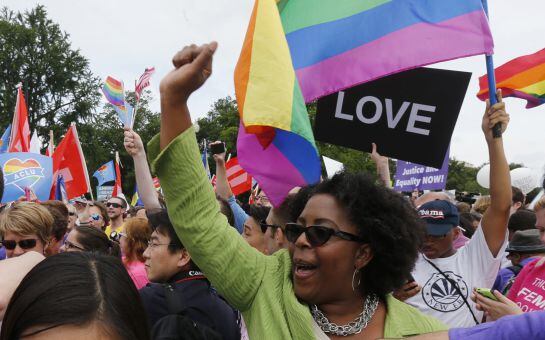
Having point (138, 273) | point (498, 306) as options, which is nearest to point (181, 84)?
point (498, 306)

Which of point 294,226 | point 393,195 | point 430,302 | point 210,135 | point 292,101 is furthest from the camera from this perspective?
point 210,135

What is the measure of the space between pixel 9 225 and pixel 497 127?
3.00 metres

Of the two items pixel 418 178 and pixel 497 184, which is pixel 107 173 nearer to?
pixel 418 178

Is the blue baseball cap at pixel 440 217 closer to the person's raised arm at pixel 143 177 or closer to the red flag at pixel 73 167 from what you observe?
the person's raised arm at pixel 143 177

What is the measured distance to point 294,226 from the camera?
209 cm

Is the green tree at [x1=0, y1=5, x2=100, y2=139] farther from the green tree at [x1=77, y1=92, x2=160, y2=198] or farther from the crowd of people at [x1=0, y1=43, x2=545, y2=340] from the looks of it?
the crowd of people at [x1=0, y1=43, x2=545, y2=340]

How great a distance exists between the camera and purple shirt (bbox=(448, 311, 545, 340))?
129cm

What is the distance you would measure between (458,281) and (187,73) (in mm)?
2200

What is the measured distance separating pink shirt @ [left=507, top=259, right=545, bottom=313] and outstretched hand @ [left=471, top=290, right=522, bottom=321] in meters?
0.51

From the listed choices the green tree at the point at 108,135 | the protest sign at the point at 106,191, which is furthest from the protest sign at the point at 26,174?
the green tree at the point at 108,135

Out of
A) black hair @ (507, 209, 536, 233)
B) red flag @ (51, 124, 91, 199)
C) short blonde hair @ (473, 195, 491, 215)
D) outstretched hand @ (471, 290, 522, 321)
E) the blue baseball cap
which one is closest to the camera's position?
outstretched hand @ (471, 290, 522, 321)

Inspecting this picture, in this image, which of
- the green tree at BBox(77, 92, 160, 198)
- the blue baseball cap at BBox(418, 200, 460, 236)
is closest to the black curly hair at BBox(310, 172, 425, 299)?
the blue baseball cap at BBox(418, 200, 460, 236)

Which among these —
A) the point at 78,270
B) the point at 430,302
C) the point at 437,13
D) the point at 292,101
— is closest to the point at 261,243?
the point at 430,302

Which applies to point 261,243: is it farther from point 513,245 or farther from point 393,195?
point 393,195
